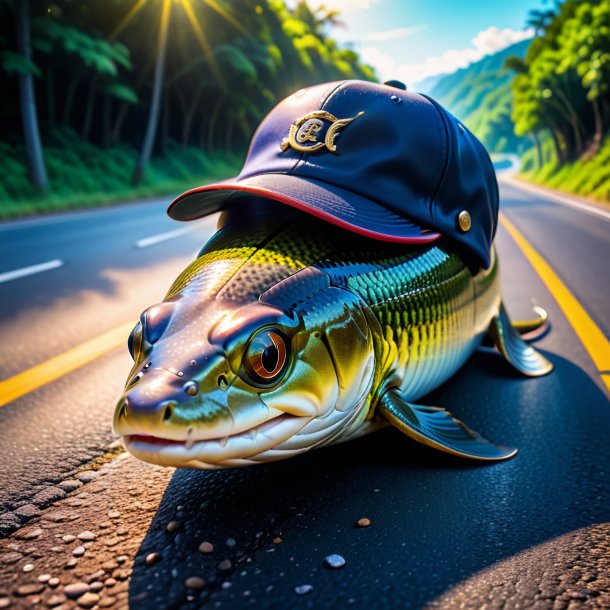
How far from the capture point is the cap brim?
1.75 metres

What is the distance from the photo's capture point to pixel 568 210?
1431cm

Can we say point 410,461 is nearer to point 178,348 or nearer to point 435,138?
point 178,348

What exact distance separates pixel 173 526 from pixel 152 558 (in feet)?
0.46

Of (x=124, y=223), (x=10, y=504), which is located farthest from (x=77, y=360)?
(x=124, y=223)

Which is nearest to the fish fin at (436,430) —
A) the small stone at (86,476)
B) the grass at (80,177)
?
Answer: the small stone at (86,476)

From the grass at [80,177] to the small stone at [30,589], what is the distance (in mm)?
12521

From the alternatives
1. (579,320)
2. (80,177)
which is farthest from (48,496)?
(80,177)

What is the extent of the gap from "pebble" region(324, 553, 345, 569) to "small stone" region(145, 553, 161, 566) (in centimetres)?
43

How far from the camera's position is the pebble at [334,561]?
4.47 feet

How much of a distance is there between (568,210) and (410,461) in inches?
568

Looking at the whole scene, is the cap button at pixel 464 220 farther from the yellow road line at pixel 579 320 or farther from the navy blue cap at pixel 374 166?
the yellow road line at pixel 579 320

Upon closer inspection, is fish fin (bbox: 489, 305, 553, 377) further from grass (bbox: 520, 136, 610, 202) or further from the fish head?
grass (bbox: 520, 136, 610, 202)

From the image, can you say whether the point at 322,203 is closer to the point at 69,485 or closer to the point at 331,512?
the point at 331,512

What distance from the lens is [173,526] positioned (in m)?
1.52
